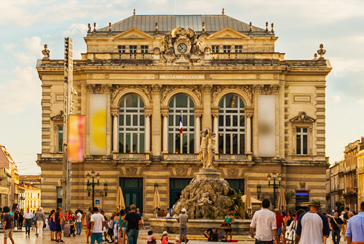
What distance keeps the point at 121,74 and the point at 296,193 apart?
1892 centimetres

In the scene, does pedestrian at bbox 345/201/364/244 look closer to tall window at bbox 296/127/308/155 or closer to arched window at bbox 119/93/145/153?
arched window at bbox 119/93/145/153

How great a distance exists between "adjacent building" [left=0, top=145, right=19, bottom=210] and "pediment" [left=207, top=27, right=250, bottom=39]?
24141 mm

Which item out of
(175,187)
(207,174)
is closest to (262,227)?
(207,174)

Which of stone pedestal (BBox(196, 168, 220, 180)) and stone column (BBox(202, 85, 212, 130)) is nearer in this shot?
stone pedestal (BBox(196, 168, 220, 180))

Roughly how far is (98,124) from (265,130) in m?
14.8

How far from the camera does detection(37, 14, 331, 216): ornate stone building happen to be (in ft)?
239

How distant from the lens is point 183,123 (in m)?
74.4

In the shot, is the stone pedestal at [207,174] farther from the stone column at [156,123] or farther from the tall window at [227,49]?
the tall window at [227,49]

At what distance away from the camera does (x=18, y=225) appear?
69750mm

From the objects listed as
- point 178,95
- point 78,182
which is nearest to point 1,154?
point 78,182

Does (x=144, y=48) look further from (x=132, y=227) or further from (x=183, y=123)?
(x=132, y=227)

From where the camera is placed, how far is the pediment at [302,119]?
7431cm

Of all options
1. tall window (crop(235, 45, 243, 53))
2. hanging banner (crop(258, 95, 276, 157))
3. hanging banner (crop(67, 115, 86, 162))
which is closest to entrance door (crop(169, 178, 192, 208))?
hanging banner (crop(258, 95, 276, 157))

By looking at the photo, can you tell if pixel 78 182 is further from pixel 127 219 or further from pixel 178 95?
pixel 127 219
